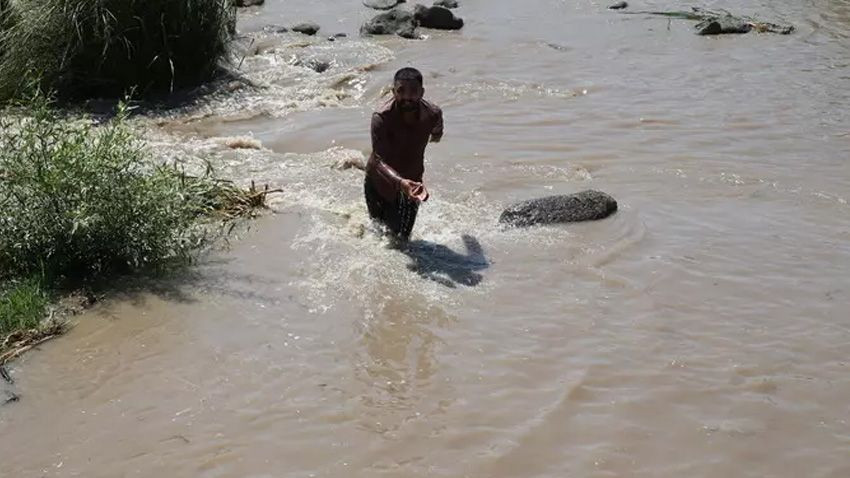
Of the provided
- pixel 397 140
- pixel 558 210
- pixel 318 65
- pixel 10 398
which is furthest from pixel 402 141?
pixel 318 65

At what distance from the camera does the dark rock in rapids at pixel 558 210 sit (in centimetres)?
663

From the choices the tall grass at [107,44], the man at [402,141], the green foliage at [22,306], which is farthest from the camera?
the tall grass at [107,44]

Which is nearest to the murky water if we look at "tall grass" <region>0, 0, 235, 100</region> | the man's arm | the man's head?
the man's arm

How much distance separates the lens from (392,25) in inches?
563

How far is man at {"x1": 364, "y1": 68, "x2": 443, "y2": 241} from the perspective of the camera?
231 inches

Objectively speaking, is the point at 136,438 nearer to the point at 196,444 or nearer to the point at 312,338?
the point at 196,444

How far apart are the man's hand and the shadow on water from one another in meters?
0.47

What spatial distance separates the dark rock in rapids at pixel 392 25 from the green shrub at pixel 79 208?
904 cm

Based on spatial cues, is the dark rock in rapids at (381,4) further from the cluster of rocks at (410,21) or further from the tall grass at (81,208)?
the tall grass at (81,208)

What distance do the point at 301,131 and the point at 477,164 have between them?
6.42 ft

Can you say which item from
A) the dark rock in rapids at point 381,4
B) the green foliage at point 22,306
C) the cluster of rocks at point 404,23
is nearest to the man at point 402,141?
the green foliage at point 22,306

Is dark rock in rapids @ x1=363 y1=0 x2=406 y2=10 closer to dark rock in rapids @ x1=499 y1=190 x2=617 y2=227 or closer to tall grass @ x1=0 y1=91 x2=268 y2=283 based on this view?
dark rock in rapids @ x1=499 y1=190 x2=617 y2=227

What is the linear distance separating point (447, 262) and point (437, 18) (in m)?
9.28

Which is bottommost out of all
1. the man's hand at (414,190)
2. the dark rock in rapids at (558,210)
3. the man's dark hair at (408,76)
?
the dark rock in rapids at (558,210)
